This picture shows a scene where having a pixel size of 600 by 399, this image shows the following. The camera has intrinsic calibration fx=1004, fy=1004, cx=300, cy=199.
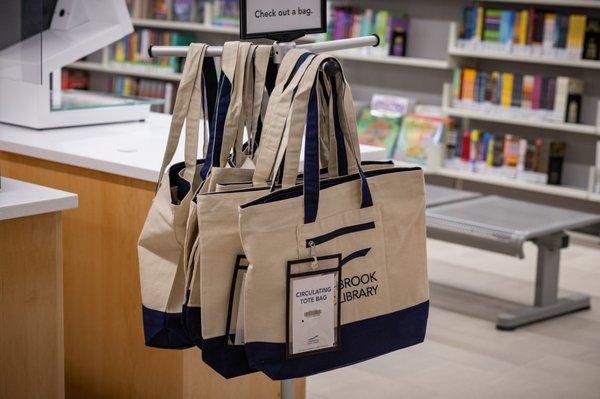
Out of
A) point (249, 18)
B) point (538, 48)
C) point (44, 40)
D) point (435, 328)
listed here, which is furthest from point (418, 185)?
point (538, 48)

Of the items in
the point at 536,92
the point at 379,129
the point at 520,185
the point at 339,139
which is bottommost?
the point at 520,185

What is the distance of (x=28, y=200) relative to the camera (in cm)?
264

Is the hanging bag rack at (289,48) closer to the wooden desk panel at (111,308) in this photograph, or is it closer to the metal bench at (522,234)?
the wooden desk panel at (111,308)

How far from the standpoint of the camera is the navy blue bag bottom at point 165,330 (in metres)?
2.17

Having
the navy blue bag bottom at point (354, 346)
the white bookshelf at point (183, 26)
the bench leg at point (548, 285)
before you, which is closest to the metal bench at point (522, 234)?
the bench leg at point (548, 285)

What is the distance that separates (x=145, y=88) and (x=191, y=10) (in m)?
0.83

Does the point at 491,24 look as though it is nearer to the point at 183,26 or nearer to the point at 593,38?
the point at 593,38

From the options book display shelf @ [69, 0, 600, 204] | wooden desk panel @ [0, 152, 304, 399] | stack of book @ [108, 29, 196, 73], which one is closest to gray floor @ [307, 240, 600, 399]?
wooden desk panel @ [0, 152, 304, 399]

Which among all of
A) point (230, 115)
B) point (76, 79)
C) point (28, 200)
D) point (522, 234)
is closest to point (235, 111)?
point (230, 115)

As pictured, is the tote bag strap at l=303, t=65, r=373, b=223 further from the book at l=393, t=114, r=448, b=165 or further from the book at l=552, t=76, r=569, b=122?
the book at l=393, t=114, r=448, b=165

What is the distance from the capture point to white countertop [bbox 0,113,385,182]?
10.2 ft

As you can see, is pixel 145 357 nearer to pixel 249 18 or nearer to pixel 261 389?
pixel 261 389

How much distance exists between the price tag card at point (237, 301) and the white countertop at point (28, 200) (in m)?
0.88

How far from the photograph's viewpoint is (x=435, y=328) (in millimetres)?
4664
